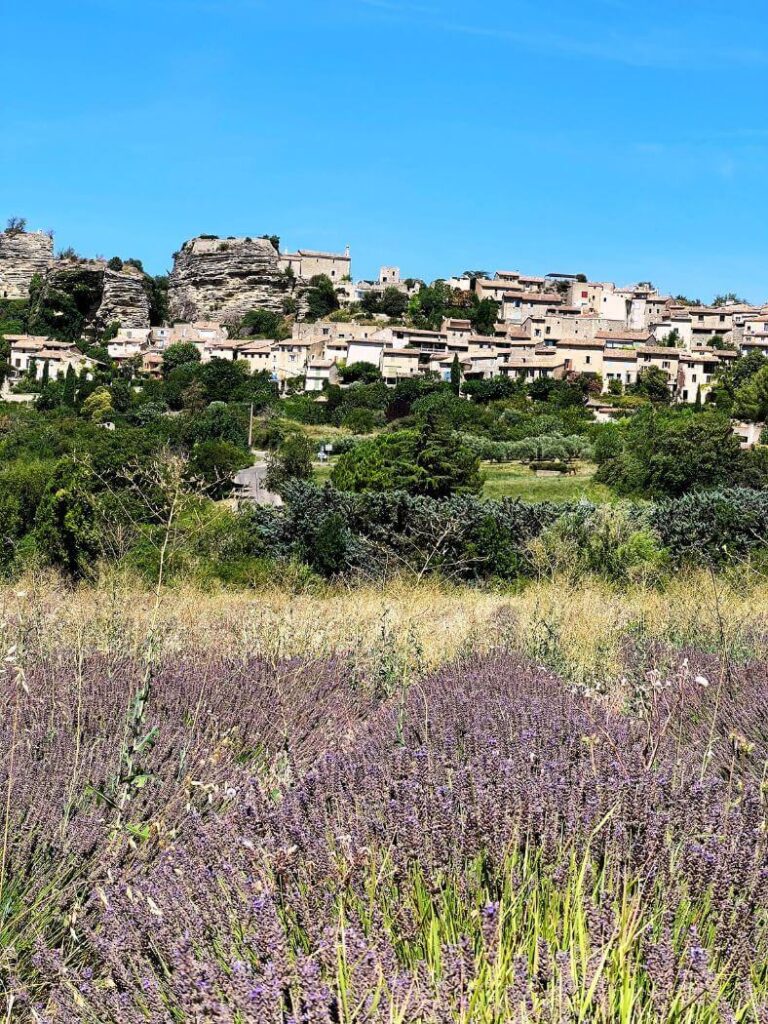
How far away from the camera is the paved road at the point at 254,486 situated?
101 feet

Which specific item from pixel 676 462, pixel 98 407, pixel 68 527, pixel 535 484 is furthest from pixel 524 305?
pixel 68 527

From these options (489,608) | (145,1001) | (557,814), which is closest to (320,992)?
(145,1001)

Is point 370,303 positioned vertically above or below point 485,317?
above

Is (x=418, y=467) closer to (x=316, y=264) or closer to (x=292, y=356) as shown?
(x=292, y=356)

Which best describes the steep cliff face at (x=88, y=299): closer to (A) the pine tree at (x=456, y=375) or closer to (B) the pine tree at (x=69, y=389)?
(B) the pine tree at (x=69, y=389)

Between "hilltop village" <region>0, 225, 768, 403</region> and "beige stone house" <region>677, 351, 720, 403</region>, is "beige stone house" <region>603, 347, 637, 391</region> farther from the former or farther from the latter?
"beige stone house" <region>677, 351, 720, 403</region>

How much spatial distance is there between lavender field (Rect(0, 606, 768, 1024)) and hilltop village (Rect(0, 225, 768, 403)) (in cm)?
6116

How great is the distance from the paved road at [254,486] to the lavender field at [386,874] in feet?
84.5

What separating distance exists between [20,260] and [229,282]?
20.0 metres

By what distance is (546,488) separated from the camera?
110 ft

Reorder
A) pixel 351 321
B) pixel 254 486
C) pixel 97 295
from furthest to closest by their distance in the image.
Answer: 1. pixel 97 295
2. pixel 351 321
3. pixel 254 486

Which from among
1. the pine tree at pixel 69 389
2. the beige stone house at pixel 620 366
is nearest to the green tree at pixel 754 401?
the beige stone house at pixel 620 366

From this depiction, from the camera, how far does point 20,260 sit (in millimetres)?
95938

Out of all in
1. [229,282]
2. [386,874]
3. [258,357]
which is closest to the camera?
[386,874]
